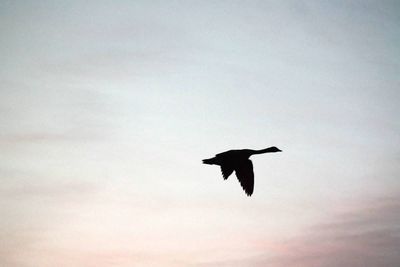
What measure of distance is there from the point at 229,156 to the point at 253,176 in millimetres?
1408

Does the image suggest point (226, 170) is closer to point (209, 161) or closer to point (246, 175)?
point (209, 161)

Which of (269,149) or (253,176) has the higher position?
(269,149)

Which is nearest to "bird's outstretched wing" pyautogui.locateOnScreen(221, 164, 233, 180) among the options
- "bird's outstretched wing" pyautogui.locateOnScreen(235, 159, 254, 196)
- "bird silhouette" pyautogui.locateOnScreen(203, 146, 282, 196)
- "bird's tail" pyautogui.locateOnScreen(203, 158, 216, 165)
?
"bird silhouette" pyautogui.locateOnScreen(203, 146, 282, 196)

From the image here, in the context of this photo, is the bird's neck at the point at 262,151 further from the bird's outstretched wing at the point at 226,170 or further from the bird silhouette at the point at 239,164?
the bird's outstretched wing at the point at 226,170

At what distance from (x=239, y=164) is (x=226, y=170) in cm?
112

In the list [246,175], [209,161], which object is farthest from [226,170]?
[246,175]

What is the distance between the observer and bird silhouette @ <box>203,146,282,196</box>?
19.5 meters

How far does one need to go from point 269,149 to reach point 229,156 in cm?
229

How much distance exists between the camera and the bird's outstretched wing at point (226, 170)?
61.5 feet

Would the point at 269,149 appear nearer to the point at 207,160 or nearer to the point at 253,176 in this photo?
the point at 253,176

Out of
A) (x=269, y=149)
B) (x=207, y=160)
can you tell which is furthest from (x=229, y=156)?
(x=269, y=149)

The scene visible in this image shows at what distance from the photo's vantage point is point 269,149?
20.8 m

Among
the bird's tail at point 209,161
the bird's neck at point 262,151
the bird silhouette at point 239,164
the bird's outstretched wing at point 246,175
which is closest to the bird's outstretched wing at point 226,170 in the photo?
the bird silhouette at point 239,164

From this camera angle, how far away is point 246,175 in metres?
19.8
